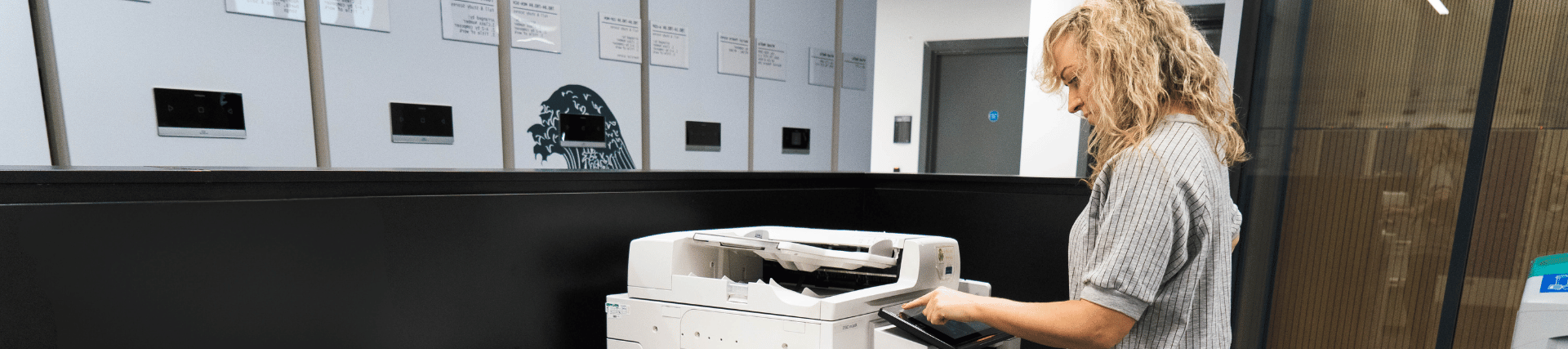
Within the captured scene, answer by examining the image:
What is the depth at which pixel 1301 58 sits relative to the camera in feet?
6.63

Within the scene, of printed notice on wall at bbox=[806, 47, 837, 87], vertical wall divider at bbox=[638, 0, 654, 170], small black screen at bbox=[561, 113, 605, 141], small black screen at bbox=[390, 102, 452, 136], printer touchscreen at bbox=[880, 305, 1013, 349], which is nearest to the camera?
printer touchscreen at bbox=[880, 305, 1013, 349]

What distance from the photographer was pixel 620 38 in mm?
2287

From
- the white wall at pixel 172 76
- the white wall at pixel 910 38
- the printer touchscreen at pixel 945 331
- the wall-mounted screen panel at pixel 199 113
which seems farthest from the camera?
the white wall at pixel 910 38

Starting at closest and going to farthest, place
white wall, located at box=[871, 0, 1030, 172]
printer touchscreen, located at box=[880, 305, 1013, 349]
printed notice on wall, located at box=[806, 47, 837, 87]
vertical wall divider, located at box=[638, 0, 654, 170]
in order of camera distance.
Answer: printer touchscreen, located at box=[880, 305, 1013, 349], vertical wall divider, located at box=[638, 0, 654, 170], printed notice on wall, located at box=[806, 47, 837, 87], white wall, located at box=[871, 0, 1030, 172]

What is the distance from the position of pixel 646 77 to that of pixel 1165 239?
1.94 meters

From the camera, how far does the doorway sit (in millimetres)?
4219

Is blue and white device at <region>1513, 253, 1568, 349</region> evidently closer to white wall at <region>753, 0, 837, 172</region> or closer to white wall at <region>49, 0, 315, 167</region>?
white wall at <region>753, 0, 837, 172</region>

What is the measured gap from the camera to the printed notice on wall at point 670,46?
7.76 feet

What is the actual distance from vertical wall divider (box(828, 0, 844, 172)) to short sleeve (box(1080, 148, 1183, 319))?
7.29 ft

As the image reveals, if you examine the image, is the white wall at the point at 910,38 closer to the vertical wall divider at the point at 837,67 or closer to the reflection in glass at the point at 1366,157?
the vertical wall divider at the point at 837,67

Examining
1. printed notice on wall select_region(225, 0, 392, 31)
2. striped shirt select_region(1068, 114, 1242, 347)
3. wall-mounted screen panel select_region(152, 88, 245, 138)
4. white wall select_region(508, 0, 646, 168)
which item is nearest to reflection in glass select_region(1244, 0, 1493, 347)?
striped shirt select_region(1068, 114, 1242, 347)

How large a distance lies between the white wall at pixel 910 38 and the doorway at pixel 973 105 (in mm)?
59

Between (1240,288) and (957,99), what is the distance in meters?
2.47

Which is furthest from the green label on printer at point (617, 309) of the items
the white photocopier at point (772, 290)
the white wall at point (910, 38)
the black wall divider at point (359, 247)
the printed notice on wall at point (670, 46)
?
the white wall at point (910, 38)
